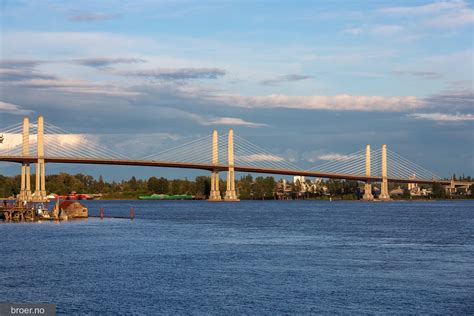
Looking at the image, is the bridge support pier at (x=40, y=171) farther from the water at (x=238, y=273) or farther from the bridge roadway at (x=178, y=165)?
the water at (x=238, y=273)

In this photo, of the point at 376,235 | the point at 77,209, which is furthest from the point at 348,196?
the point at 376,235

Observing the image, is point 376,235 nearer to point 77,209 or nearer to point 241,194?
point 77,209

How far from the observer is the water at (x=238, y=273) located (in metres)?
24.3

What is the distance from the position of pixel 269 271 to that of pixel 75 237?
20977mm

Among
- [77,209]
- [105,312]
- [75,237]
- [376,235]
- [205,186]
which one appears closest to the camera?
[105,312]

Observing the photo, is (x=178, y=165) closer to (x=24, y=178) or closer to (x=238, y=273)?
(x=24, y=178)

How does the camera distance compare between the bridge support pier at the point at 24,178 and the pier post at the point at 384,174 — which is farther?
the pier post at the point at 384,174

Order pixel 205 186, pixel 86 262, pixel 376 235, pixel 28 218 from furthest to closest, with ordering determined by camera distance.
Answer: pixel 205 186 < pixel 28 218 < pixel 376 235 < pixel 86 262

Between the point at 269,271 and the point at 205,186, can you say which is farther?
the point at 205,186

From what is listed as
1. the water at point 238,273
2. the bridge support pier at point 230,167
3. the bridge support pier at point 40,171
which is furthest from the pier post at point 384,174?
the water at point 238,273

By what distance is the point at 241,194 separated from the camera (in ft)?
634

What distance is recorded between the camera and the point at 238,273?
3100 centimetres

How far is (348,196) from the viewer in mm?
193625

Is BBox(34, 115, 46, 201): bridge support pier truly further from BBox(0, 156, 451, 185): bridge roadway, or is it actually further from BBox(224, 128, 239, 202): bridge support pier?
BBox(224, 128, 239, 202): bridge support pier
